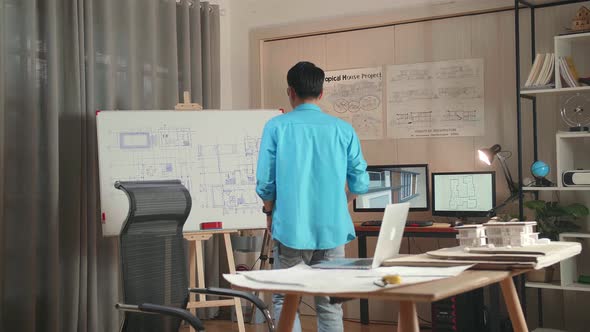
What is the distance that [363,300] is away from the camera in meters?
5.10

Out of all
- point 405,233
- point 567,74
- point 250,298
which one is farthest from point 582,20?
point 250,298

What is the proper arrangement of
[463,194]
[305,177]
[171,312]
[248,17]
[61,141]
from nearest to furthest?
[171,312] < [305,177] < [61,141] < [463,194] < [248,17]

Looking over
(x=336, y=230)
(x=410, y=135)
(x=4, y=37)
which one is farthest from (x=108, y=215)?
(x=410, y=135)

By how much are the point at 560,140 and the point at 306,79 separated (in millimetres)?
2040

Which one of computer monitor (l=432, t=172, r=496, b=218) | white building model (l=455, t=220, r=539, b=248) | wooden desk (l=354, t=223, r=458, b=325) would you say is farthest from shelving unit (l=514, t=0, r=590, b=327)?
white building model (l=455, t=220, r=539, b=248)

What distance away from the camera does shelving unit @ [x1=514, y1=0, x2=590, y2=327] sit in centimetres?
423

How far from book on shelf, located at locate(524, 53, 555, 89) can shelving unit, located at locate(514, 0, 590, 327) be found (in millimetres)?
45

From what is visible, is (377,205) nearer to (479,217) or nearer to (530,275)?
(479,217)

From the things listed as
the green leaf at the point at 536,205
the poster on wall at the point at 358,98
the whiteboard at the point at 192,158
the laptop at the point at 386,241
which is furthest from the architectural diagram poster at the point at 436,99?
the laptop at the point at 386,241

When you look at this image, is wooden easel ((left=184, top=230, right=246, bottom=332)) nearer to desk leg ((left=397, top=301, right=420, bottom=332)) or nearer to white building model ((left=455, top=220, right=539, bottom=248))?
white building model ((left=455, top=220, right=539, bottom=248))

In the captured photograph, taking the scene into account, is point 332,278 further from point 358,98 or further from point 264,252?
point 358,98

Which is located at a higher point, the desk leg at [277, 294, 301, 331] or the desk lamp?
the desk lamp

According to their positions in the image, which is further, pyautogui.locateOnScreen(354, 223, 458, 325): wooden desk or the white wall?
the white wall

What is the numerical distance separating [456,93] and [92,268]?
8.77 ft
